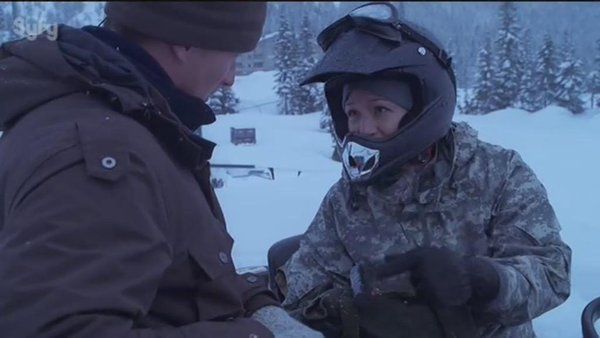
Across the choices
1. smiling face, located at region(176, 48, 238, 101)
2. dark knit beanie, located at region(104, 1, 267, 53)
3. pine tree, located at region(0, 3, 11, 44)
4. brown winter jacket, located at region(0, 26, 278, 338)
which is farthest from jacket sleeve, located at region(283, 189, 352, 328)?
pine tree, located at region(0, 3, 11, 44)

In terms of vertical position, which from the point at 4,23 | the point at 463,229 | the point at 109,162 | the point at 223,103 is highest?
the point at 4,23

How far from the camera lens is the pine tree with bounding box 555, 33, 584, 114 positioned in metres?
2.72

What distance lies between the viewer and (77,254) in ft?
3.71

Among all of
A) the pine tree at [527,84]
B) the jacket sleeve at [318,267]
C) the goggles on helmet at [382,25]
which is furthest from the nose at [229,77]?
the pine tree at [527,84]

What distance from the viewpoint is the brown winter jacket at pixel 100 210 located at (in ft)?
3.70

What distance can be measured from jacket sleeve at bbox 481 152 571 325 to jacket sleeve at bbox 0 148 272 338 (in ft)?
3.47

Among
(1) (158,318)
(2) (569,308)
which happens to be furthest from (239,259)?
(1) (158,318)

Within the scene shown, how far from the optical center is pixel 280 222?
12.3 feet

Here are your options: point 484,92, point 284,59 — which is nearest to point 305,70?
point 284,59

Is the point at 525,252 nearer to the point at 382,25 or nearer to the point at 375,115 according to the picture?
the point at 375,115

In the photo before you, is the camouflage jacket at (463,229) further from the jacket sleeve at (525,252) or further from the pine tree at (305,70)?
the pine tree at (305,70)

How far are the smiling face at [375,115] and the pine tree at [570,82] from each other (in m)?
0.80

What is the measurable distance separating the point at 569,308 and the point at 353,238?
0.77 meters

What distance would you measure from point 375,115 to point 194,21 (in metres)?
1.06
